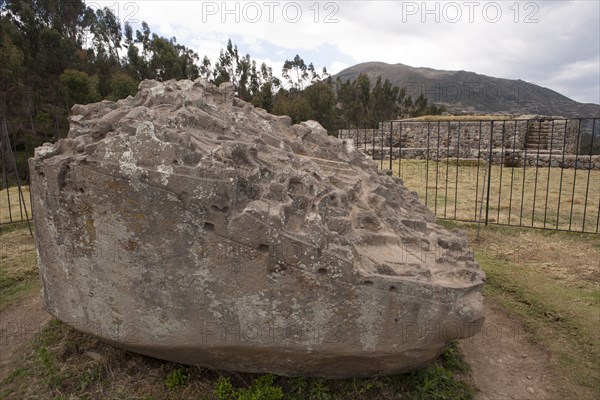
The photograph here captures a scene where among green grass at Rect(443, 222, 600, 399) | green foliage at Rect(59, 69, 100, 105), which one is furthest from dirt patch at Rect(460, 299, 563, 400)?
green foliage at Rect(59, 69, 100, 105)

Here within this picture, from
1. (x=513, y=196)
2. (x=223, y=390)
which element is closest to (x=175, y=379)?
(x=223, y=390)

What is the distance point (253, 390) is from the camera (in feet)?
11.2

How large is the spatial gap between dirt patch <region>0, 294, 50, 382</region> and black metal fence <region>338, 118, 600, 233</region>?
175 inches

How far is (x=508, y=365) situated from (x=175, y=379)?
3.09 metres

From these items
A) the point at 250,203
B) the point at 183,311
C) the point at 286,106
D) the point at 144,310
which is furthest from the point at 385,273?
the point at 286,106

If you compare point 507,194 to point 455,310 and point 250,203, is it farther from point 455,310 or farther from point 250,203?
point 250,203

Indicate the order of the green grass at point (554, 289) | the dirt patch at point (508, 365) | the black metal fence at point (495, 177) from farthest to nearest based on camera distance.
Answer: the black metal fence at point (495, 177), the green grass at point (554, 289), the dirt patch at point (508, 365)

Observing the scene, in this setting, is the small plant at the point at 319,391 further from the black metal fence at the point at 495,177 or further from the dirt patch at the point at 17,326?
the black metal fence at the point at 495,177

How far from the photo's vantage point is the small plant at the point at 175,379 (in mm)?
3490

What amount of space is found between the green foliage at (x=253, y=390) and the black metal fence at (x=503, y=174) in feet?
→ 11.4

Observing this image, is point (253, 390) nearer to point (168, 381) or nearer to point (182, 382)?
point (182, 382)

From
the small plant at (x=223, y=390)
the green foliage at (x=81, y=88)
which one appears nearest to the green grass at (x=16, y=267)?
the small plant at (x=223, y=390)

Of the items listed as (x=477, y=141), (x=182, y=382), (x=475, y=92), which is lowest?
(x=182, y=382)

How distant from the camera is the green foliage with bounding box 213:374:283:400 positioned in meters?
3.31
